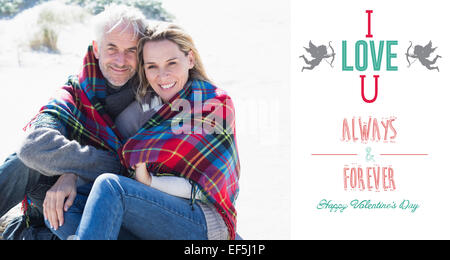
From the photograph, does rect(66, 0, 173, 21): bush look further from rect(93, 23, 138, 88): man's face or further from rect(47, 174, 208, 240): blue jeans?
rect(47, 174, 208, 240): blue jeans

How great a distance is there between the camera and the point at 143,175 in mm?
2523

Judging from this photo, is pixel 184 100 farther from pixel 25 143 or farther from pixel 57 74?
pixel 57 74

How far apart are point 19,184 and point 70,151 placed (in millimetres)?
363

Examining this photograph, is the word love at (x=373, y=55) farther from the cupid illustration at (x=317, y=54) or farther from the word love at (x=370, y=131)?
the word love at (x=370, y=131)

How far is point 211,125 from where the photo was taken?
2.74 meters

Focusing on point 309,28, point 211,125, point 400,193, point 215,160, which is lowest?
point 400,193

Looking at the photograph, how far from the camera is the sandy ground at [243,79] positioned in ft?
13.5

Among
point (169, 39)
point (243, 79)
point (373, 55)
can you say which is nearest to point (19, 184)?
point (169, 39)

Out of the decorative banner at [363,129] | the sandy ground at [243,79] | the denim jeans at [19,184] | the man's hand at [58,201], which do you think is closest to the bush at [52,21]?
the sandy ground at [243,79]

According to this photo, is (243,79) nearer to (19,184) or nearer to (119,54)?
(119,54)

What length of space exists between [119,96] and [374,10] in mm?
3602

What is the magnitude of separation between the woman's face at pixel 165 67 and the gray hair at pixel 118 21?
144 mm

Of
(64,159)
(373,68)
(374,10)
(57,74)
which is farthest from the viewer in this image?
(57,74)
